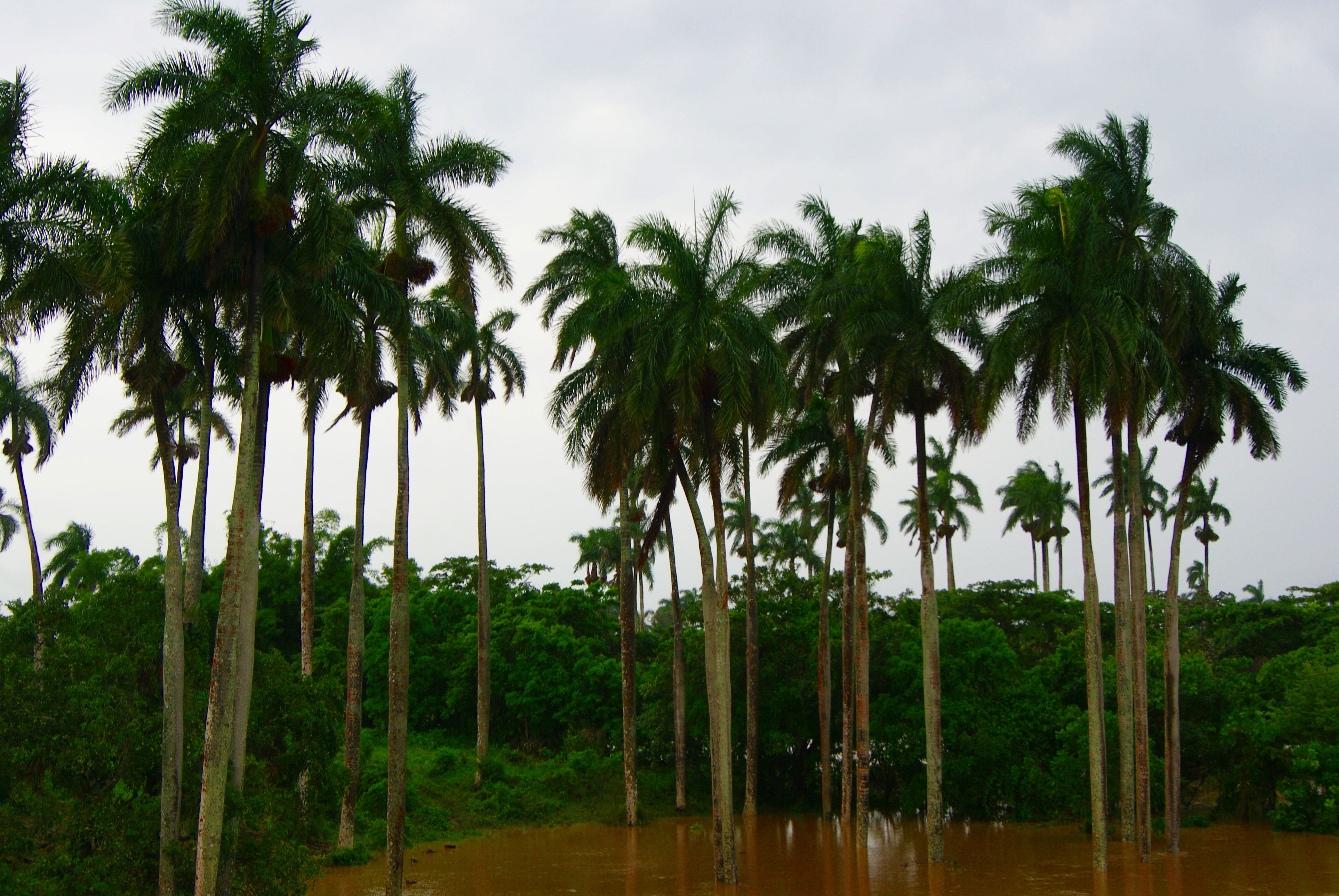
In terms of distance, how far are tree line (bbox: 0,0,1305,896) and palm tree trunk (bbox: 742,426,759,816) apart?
0.47 feet

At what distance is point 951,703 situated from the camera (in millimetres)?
35219

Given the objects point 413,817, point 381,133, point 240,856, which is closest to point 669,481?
point 381,133

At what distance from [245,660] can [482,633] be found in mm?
20242

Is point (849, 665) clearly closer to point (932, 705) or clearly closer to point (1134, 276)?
point (932, 705)

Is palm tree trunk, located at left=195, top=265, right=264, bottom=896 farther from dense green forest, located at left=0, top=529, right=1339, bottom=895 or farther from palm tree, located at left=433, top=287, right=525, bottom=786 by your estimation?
palm tree, located at left=433, top=287, right=525, bottom=786

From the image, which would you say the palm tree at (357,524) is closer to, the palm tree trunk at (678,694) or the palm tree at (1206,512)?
the palm tree trunk at (678,694)

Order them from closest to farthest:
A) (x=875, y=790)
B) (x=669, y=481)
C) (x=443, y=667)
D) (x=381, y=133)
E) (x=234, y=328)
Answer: (x=234, y=328)
(x=381, y=133)
(x=669, y=481)
(x=875, y=790)
(x=443, y=667)

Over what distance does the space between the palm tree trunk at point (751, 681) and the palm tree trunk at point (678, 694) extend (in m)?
2.18

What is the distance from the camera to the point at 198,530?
18750 millimetres

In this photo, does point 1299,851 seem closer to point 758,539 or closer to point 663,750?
point 663,750

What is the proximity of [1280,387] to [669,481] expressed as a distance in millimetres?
16542

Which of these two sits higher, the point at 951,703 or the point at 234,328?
the point at 234,328

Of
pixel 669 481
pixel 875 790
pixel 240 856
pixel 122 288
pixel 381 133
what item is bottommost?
pixel 875 790

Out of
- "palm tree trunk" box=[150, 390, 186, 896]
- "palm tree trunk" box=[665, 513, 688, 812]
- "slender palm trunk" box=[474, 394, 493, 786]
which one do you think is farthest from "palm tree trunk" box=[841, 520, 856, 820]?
"palm tree trunk" box=[150, 390, 186, 896]
